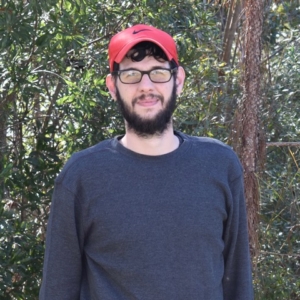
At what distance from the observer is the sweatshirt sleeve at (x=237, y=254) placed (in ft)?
7.26

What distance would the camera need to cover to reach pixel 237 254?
7.39 ft

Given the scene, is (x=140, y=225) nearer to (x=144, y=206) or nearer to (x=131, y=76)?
(x=144, y=206)

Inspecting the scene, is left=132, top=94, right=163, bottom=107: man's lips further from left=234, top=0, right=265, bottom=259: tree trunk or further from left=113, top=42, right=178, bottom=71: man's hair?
left=234, top=0, right=265, bottom=259: tree trunk

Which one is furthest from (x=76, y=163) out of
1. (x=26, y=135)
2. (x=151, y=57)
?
(x=26, y=135)

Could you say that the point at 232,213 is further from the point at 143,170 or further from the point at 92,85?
the point at 92,85

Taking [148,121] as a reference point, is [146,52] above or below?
above

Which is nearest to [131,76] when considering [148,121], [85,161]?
[148,121]

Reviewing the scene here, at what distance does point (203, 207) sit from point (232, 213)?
0.14 meters

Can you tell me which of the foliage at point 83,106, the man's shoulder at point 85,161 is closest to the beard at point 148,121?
the man's shoulder at point 85,161

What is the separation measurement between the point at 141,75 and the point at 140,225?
44 centimetres

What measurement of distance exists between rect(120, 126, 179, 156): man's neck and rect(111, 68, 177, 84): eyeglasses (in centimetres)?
15

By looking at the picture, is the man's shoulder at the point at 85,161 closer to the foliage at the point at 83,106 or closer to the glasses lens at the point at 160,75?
the glasses lens at the point at 160,75

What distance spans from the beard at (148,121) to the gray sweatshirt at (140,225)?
7cm

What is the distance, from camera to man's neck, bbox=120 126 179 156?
2.14m
